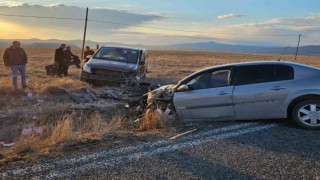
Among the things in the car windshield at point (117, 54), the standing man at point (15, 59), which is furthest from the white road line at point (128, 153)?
the car windshield at point (117, 54)

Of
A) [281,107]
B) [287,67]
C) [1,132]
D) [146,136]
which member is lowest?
[1,132]

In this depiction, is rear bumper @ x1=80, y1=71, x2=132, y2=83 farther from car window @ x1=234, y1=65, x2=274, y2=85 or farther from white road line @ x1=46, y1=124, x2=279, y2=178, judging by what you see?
white road line @ x1=46, y1=124, x2=279, y2=178

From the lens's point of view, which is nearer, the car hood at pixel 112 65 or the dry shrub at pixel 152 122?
the dry shrub at pixel 152 122

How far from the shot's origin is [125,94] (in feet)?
49.2

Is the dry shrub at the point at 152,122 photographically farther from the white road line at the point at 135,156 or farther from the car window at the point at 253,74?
the car window at the point at 253,74

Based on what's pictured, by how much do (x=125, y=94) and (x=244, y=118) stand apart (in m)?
6.61

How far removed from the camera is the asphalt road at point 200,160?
544 centimetres

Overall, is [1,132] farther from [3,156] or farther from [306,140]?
[306,140]

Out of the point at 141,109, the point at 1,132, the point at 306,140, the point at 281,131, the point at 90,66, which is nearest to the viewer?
the point at 306,140

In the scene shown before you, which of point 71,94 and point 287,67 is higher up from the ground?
point 287,67

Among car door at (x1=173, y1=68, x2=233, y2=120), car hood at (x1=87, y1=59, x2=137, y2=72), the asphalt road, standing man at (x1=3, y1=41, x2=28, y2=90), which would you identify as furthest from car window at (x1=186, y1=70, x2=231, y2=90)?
standing man at (x1=3, y1=41, x2=28, y2=90)

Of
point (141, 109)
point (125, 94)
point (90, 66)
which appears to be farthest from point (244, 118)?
point (90, 66)

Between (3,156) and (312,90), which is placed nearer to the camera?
(3,156)

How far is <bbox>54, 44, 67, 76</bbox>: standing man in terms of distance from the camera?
66.6 feet
